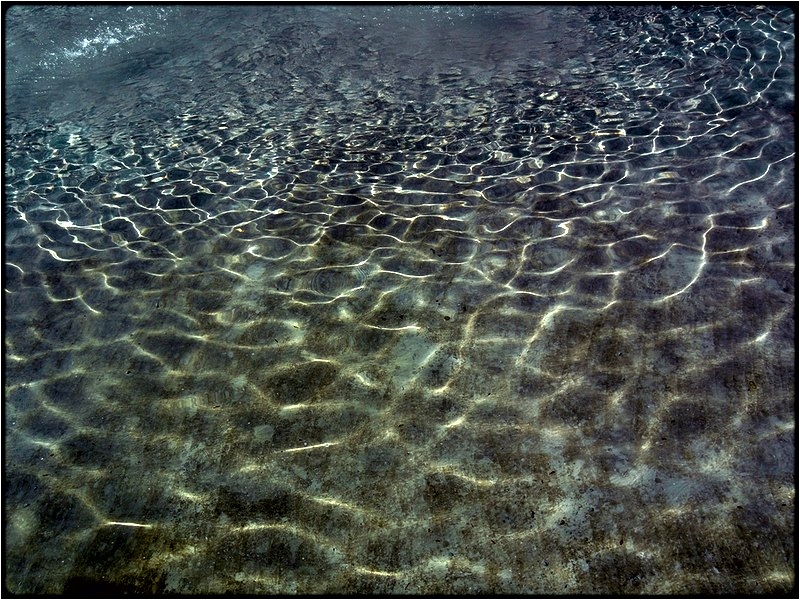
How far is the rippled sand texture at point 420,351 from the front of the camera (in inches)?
113

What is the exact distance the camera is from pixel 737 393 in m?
3.41

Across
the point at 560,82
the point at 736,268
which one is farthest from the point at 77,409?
the point at 560,82

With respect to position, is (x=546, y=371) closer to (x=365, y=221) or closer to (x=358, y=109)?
(x=365, y=221)

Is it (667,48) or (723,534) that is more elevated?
(667,48)

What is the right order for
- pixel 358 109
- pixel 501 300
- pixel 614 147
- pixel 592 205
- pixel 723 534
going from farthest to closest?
pixel 358 109, pixel 614 147, pixel 592 205, pixel 501 300, pixel 723 534

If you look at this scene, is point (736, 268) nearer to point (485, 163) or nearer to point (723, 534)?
point (723, 534)

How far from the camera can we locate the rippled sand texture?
2863 mm

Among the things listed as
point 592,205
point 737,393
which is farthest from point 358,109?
point 737,393

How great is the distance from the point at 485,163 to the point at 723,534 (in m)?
4.28

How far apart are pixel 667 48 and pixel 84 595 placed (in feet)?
30.6

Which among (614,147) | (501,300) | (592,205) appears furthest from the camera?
(614,147)

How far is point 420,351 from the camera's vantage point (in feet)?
12.8

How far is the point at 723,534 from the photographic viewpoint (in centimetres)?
276

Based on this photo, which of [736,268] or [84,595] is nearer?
[84,595]
